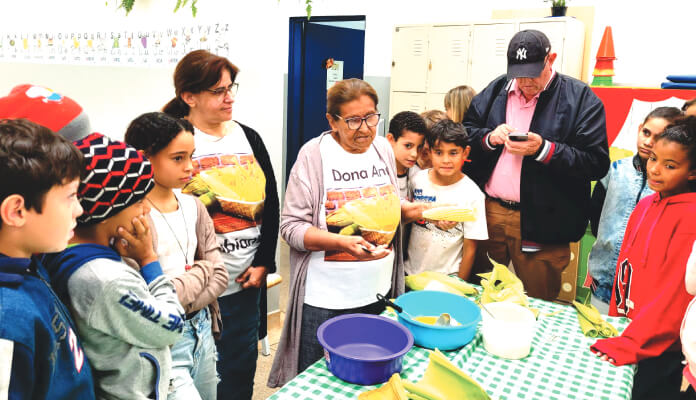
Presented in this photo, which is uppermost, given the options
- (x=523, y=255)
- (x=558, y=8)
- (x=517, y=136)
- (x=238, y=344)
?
(x=558, y=8)

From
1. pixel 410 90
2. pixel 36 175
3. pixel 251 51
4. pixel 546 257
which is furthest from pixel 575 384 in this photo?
pixel 410 90

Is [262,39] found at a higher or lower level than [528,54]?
higher

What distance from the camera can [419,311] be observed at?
1860mm

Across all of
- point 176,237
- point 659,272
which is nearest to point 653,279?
point 659,272

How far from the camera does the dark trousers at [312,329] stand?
6.63 feet

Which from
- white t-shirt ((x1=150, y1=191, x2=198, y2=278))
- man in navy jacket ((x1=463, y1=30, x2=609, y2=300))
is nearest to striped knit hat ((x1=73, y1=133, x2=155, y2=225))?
white t-shirt ((x1=150, y1=191, x2=198, y2=278))

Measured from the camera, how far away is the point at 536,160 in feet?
8.10

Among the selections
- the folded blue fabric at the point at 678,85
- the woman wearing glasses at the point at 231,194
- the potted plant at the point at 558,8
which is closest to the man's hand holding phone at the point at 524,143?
the woman wearing glasses at the point at 231,194

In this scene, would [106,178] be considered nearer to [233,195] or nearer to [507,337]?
[233,195]

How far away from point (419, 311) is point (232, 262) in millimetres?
775

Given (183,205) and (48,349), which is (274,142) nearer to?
(183,205)

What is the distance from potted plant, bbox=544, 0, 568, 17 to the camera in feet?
14.5

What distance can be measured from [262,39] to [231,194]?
221 centimetres

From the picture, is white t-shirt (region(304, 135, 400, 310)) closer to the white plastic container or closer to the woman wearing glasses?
the woman wearing glasses
